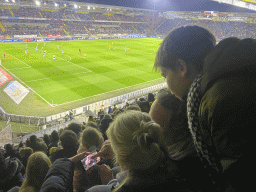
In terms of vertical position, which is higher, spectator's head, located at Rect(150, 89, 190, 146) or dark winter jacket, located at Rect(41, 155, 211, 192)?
spectator's head, located at Rect(150, 89, 190, 146)

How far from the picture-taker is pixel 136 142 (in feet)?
4.24

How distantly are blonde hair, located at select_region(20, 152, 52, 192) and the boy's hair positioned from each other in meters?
2.38

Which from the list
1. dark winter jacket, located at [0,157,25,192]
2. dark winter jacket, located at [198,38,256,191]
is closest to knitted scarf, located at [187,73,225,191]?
dark winter jacket, located at [198,38,256,191]

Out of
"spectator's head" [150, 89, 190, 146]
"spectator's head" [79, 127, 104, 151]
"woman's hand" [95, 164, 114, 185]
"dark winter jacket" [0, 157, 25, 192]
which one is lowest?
"dark winter jacket" [0, 157, 25, 192]

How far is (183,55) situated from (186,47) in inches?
2.6

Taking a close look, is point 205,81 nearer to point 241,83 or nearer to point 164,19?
point 241,83

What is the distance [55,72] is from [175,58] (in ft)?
89.1

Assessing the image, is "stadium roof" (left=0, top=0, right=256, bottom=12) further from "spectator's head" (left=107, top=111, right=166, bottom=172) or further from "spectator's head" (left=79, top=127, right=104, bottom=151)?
"spectator's head" (left=107, top=111, right=166, bottom=172)

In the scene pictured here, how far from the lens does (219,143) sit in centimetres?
87

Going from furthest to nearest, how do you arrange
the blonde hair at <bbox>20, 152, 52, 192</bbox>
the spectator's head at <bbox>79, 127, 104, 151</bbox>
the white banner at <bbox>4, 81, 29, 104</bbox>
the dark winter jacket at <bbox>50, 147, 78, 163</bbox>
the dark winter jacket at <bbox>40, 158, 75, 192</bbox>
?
the white banner at <bbox>4, 81, 29, 104</bbox>, the dark winter jacket at <bbox>50, 147, 78, 163</bbox>, the spectator's head at <bbox>79, 127, 104, 151</bbox>, the blonde hair at <bbox>20, 152, 52, 192</bbox>, the dark winter jacket at <bbox>40, 158, 75, 192</bbox>

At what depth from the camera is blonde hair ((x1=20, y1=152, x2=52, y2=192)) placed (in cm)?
284

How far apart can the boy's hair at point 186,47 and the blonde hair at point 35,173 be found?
2.38 m

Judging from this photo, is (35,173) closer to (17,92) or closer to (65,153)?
(65,153)

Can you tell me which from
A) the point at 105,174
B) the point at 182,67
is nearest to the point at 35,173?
the point at 105,174
